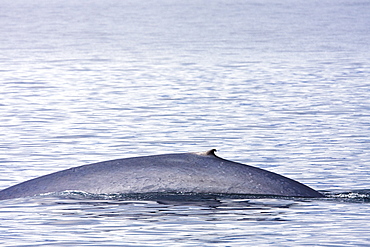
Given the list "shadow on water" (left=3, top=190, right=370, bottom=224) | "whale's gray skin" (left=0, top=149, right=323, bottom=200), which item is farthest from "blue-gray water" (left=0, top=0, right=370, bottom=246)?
"whale's gray skin" (left=0, top=149, right=323, bottom=200)

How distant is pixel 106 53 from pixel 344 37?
35.9 feet

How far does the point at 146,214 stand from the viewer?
39.0 feet

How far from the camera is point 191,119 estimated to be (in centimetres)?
2248

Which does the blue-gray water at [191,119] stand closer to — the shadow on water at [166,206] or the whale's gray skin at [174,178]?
the shadow on water at [166,206]

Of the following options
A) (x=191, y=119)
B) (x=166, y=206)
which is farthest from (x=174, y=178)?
(x=191, y=119)

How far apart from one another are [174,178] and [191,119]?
10574 mm

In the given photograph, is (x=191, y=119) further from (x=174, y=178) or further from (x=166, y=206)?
(x=174, y=178)

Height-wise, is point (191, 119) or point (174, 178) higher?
point (174, 178)

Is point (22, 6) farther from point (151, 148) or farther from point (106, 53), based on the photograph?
point (151, 148)

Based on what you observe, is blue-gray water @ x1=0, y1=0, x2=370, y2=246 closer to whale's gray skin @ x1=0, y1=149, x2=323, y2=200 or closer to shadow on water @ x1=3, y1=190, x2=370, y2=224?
shadow on water @ x1=3, y1=190, x2=370, y2=224

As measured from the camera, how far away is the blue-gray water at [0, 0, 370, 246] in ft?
37.6

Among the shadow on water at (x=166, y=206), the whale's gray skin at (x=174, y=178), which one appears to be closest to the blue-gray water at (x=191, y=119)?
the shadow on water at (x=166, y=206)

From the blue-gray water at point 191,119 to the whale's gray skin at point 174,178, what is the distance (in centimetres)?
17

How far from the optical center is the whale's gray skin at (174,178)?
39.1ft
